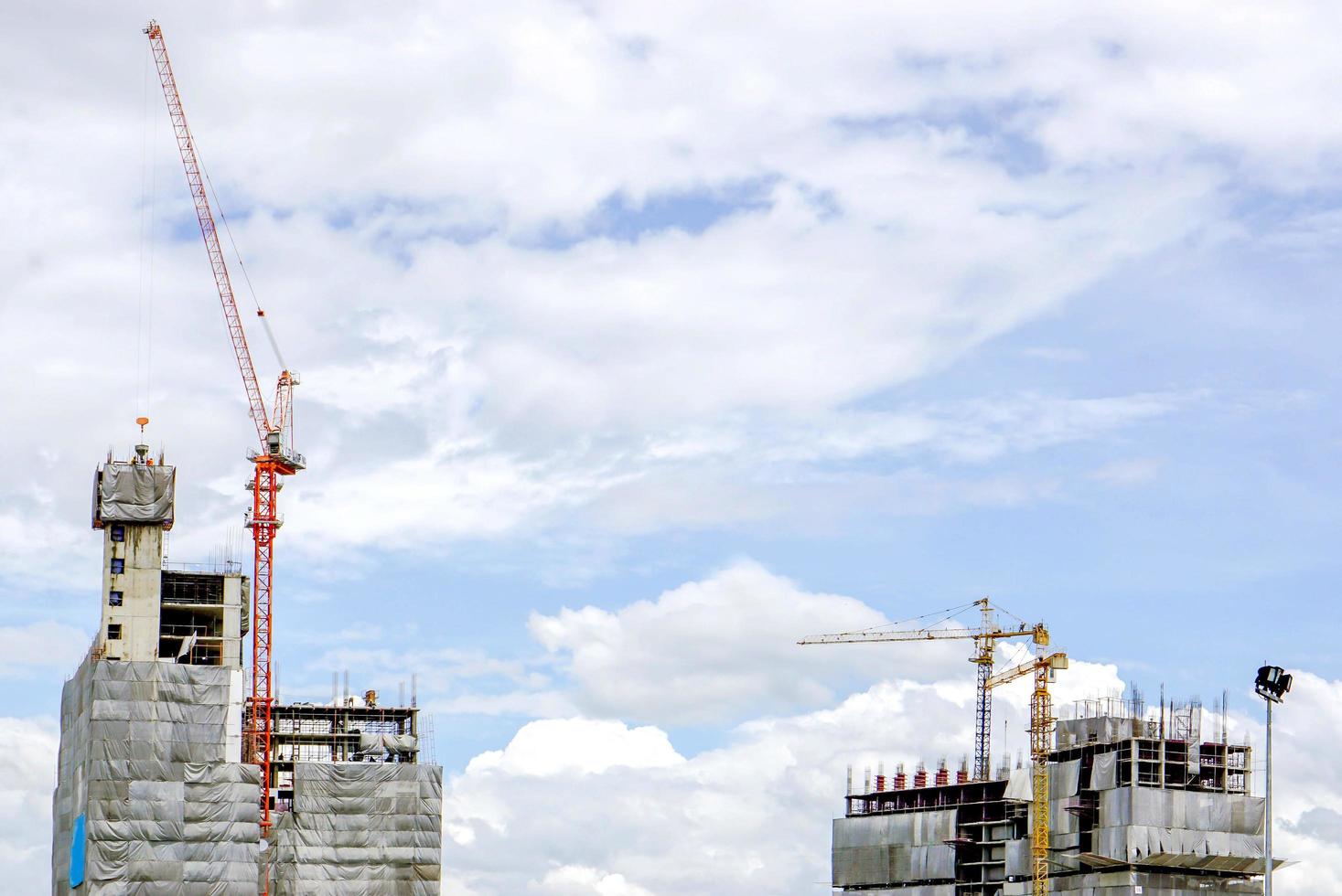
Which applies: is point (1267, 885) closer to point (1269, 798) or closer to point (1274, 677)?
point (1269, 798)

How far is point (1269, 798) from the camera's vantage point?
4978 inches

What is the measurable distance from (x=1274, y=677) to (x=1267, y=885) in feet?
50.4

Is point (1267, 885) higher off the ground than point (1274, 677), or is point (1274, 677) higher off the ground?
point (1274, 677)

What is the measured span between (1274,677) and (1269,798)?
27.5 ft

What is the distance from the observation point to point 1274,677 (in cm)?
12425

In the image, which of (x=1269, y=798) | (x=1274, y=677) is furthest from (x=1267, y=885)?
(x=1274, y=677)

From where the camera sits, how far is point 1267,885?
130 meters

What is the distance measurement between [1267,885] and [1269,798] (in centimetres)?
707
